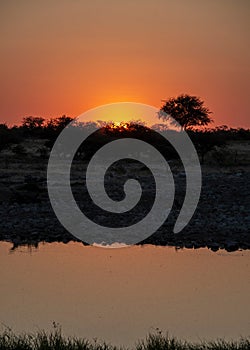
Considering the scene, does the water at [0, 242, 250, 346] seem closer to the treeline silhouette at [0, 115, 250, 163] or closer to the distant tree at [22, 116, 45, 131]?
the treeline silhouette at [0, 115, 250, 163]

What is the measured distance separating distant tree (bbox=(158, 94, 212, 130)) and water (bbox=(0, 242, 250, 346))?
52.8 meters

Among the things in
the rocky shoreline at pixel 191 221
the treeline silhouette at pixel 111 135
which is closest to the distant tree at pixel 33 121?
the treeline silhouette at pixel 111 135

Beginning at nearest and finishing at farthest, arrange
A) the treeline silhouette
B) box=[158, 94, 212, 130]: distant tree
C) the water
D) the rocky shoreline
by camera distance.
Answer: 1. the water
2. the rocky shoreline
3. the treeline silhouette
4. box=[158, 94, 212, 130]: distant tree

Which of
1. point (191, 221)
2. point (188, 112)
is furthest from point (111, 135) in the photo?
point (191, 221)

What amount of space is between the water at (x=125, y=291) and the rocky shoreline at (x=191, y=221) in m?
0.94

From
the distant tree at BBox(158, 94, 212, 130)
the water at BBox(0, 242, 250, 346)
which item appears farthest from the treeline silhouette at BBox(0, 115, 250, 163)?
the water at BBox(0, 242, 250, 346)

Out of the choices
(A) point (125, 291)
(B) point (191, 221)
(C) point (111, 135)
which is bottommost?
(A) point (125, 291)

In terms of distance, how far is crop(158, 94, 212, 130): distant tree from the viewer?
73562mm

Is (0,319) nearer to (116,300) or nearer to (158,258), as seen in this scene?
(116,300)

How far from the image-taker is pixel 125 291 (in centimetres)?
1622

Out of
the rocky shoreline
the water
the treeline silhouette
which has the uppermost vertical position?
the treeline silhouette

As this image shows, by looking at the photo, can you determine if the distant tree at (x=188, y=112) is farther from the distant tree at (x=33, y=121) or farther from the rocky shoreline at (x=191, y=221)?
the rocky shoreline at (x=191, y=221)

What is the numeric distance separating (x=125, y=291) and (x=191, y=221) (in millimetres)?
9130

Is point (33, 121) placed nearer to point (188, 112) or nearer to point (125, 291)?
point (188, 112)
